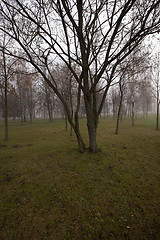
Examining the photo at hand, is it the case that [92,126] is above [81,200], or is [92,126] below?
above

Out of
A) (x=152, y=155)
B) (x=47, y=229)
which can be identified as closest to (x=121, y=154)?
(x=152, y=155)

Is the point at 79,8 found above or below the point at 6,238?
above

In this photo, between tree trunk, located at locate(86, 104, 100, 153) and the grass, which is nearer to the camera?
the grass

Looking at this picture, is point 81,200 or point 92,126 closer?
point 81,200

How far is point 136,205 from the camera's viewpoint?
290cm

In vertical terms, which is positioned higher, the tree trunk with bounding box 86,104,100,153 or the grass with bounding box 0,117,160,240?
the tree trunk with bounding box 86,104,100,153

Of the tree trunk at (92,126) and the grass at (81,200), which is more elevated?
the tree trunk at (92,126)

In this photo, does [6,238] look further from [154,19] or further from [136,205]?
[154,19]

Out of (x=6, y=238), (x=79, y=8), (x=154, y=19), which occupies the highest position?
(x=79, y=8)

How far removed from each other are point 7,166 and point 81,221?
5.11 m

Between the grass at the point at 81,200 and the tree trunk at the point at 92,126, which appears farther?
the tree trunk at the point at 92,126

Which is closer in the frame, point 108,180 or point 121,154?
point 108,180

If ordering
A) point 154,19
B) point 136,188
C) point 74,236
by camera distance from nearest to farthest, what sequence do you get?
point 74,236 < point 136,188 < point 154,19

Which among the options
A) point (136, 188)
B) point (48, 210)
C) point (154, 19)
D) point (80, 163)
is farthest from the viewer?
point (80, 163)
